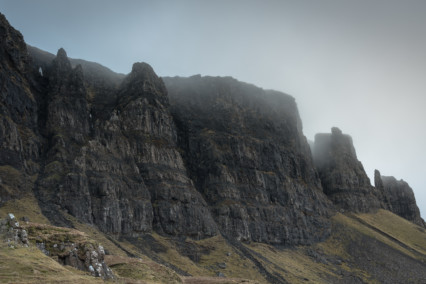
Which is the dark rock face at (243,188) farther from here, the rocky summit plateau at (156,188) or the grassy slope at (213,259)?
the grassy slope at (213,259)

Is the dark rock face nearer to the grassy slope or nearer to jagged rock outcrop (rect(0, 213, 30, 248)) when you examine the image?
the grassy slope

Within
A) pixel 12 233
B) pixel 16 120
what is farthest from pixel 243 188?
pixel 12 233

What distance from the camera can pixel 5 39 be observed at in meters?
142

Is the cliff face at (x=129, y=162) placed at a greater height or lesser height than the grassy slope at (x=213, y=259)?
greater

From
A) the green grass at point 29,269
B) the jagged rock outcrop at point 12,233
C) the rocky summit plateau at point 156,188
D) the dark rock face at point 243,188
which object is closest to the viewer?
the green grass at point 29,269

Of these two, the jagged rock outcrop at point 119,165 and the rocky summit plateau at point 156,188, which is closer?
the rocky summit plateau at point 156,188

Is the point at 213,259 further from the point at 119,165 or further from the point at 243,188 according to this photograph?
the point at 243,188

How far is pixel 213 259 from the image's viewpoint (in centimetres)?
12912

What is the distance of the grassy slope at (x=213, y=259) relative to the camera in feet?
125

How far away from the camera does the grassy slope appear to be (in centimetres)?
3806

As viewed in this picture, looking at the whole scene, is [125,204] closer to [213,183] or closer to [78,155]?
[78,155]

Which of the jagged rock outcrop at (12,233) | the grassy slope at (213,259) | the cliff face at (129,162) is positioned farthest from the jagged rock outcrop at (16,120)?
the jagged rock outcrop at (12,233)

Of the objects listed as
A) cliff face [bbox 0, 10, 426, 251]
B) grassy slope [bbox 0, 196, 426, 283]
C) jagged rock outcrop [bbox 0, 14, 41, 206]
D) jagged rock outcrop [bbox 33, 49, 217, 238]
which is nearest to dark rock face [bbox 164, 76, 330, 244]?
cliff face [bbox 0, 10, 426, 251]

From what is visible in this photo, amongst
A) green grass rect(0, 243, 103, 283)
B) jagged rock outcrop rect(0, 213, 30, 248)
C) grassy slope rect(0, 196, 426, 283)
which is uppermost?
jagged rock outcrop rect(0, 213, 30, 248)
